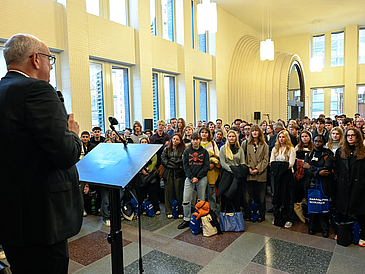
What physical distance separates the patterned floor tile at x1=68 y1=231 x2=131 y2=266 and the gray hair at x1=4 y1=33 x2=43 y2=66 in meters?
2.87

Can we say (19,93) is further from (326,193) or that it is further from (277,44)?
(277,44)

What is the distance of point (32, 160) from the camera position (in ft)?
4.73

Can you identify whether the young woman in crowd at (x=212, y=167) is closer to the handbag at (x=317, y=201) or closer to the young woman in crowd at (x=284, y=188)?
the young woman in crowd at (x=284, y=188)

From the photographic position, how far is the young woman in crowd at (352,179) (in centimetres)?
383

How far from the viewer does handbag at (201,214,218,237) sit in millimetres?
4312

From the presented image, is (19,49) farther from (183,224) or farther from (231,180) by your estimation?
(231,180)

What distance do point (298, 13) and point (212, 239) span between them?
17.0 m

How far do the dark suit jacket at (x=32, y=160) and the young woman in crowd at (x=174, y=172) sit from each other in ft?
12.5

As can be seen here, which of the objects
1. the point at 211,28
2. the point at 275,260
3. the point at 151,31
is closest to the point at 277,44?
the point at 151,31

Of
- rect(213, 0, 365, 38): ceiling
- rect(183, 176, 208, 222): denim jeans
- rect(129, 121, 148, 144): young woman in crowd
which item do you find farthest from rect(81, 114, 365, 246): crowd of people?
rect(213, 0, 365, 38): ceiling

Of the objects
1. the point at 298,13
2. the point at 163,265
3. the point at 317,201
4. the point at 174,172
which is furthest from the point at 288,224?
the point at 298,13

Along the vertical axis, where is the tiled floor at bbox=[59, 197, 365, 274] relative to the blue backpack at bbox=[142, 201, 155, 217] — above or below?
below

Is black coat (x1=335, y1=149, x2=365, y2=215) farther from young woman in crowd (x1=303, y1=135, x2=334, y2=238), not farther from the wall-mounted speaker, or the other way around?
the wall-mounted speaker

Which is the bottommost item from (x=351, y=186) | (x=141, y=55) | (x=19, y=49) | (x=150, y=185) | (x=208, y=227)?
(x=208, y=227)
